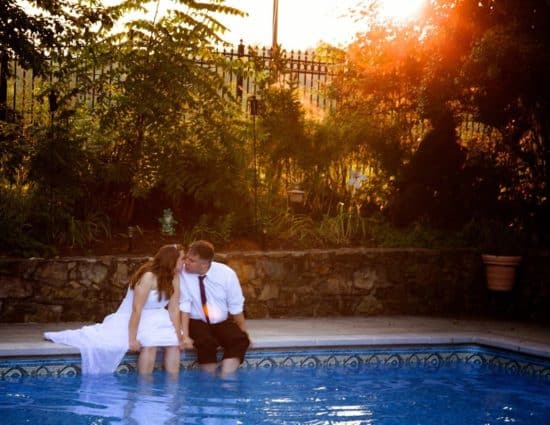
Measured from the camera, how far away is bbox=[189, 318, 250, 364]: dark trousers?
8516mm

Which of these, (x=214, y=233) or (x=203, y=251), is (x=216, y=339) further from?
(x=214, y=233)

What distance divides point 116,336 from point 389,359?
277 centimetres

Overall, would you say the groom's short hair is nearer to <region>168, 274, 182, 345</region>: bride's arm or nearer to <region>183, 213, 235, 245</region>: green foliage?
<region>168, 274, 182, 345</region>: bride's arm

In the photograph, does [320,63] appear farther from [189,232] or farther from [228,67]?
[189,232]

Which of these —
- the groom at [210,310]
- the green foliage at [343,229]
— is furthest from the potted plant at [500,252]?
the groom at [210,310]

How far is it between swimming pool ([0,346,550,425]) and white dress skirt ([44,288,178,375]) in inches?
6.2

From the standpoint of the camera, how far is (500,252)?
465 inches

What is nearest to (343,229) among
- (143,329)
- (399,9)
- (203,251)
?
(399,9)

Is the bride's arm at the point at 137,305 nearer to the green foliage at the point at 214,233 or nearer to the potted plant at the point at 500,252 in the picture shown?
the green foliage at the point at 214,233

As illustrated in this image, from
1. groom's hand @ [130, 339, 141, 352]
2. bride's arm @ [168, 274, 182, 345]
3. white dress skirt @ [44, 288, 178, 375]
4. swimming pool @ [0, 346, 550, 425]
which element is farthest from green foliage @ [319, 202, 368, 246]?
groom's hand @ [130, 339, 141, 352]

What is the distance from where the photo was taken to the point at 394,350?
9406 millimetres

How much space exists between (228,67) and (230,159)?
1133 millimetres

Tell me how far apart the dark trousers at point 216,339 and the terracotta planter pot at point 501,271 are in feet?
13.7

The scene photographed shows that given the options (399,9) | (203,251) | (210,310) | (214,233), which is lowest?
(210,310)
